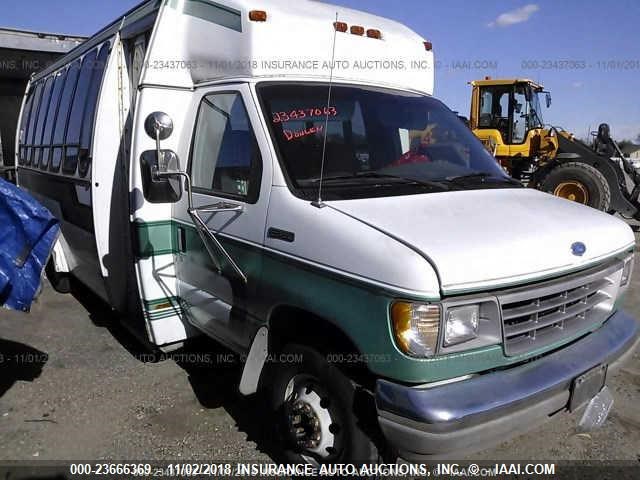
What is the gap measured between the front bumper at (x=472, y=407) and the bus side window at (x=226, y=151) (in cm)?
154

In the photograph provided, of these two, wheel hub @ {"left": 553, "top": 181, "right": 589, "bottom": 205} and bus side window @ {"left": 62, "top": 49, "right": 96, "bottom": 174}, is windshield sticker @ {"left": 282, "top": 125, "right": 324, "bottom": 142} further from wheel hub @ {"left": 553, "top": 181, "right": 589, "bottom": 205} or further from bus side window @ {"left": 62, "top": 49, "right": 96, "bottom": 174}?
wheel hub @ {"left": 553, "top": 181, "right": 589, "bottom": 205}

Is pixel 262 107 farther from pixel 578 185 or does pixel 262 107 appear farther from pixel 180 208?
pixel 578 185

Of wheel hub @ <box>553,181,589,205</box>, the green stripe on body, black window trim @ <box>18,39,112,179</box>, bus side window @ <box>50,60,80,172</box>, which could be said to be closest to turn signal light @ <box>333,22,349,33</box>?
the green stripe on body

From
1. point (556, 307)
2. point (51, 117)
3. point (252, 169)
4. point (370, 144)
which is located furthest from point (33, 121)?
point (556, 307)

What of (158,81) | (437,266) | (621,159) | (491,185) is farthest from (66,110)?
(621,159)

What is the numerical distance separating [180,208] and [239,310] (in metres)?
1.00

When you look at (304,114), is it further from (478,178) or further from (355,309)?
(355,309)

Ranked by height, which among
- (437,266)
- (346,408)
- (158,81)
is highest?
(158,81)

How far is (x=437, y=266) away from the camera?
239cm

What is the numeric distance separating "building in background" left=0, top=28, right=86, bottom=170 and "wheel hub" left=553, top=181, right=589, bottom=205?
10.0 metres

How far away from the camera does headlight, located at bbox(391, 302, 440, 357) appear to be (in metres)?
2.43

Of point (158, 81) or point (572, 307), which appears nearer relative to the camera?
point (572, 307)

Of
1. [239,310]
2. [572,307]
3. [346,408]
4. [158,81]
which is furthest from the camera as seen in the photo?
[158,81]

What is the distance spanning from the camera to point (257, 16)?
Answer: 3604mm
